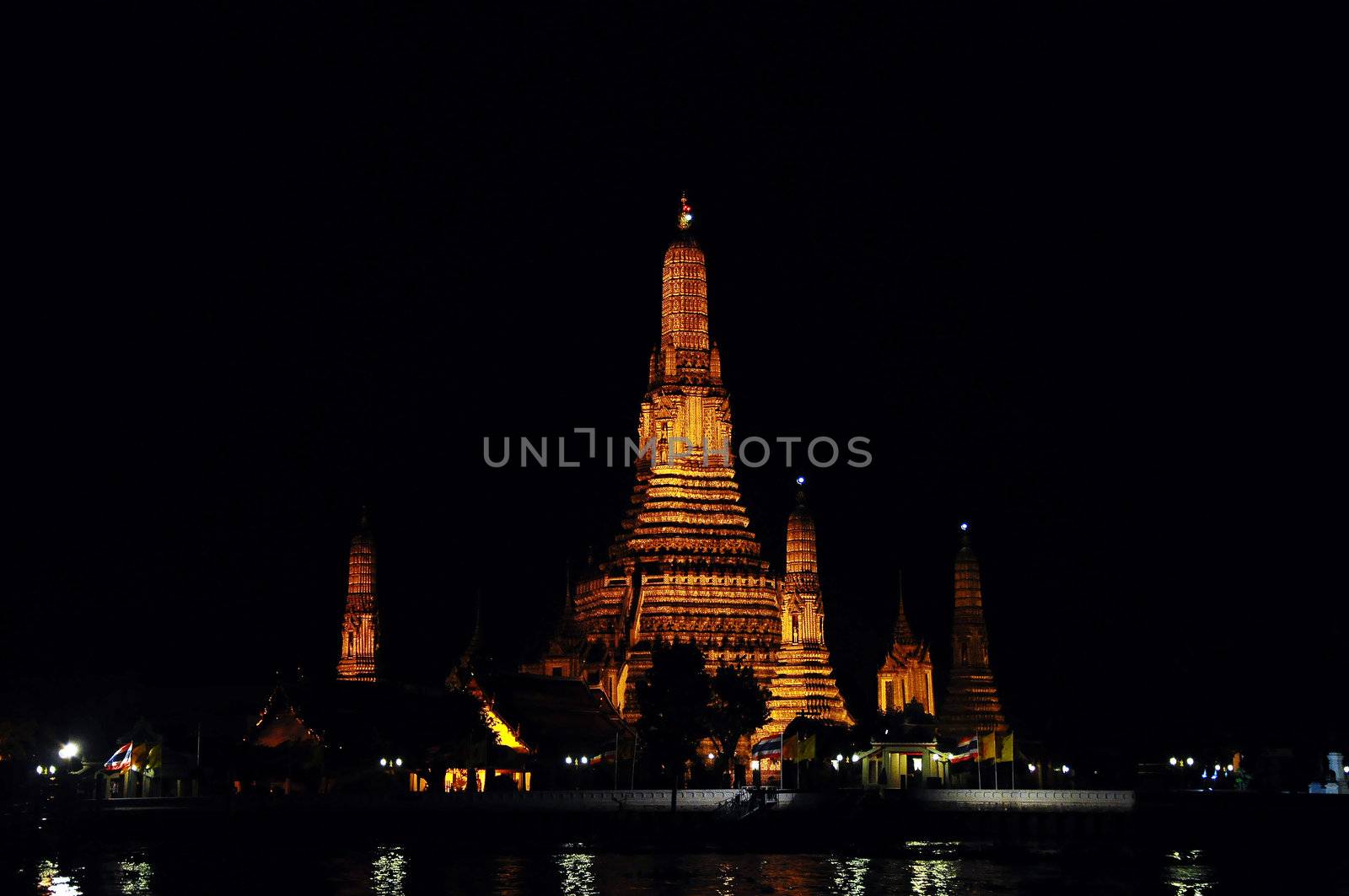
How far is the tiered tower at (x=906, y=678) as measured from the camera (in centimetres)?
10850

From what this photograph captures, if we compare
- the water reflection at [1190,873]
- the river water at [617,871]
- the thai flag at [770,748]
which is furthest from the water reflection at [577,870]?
the water reflection at [1190,873]

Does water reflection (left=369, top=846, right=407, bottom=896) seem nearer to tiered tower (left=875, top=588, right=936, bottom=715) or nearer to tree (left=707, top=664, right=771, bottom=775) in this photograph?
tree (left=707, top=664, right=771, bottom=775)

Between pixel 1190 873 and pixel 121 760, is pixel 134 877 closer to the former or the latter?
pixel 121 760

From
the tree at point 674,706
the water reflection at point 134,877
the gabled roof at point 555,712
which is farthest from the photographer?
the gabled roof at point 555,712

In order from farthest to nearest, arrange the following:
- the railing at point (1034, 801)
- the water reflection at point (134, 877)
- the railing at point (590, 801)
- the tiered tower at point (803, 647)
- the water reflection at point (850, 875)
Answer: the tiered tower at point (803, 647), the railing at point (590, 801), the railing at point (1034, 801), the water reflection at point (850, 875), the water reflection at point (134, 877)

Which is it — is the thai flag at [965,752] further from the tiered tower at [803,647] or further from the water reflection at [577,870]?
the water reflection at [577,870]

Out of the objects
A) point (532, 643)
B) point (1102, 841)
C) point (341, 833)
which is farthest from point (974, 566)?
point (341, 833)

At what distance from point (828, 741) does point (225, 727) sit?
113 feet

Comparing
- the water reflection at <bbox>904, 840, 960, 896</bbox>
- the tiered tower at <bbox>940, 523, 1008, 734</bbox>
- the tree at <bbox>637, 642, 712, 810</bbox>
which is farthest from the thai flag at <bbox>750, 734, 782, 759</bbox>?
the tiered tower at <bbox>940, 523, 1008, 734</bbox>

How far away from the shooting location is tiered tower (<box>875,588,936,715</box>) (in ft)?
356

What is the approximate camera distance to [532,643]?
356ft

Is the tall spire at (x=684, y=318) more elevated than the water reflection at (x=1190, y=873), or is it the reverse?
the tall spire at (x=684, y=318)

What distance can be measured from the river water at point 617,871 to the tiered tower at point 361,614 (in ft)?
106

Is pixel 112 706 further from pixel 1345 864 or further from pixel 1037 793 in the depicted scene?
pixel 1345 864
